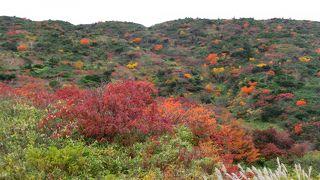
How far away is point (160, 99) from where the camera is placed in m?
25.0

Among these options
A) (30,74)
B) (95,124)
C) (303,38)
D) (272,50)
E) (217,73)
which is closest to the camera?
(95,124)

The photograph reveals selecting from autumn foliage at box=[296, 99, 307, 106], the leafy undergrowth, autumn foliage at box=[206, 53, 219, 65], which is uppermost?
the leafy undergrowth

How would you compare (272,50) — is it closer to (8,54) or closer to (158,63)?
(158,63)

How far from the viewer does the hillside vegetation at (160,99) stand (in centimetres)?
1136

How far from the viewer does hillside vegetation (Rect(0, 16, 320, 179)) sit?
11359 mm

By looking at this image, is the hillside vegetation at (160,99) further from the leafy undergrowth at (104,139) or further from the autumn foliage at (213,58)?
the autumn foliage at (213,58)

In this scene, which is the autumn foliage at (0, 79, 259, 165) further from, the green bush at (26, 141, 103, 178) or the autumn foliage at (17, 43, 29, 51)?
the autumn foliage at (17, 43, 29, 51)

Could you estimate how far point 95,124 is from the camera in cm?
1305

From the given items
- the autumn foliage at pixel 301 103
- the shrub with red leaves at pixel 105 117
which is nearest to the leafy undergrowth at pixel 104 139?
the shrub with red leaves at pixel 105 117

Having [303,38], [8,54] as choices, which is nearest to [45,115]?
[8,54]

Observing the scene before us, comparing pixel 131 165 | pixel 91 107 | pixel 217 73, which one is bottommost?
pixel 217 73

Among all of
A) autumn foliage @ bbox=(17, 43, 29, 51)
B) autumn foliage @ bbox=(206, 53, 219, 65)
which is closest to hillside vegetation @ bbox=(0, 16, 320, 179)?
autumn foliage @ bbox=(17, 43, 29, 51)

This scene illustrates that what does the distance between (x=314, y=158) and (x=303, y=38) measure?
4764cm

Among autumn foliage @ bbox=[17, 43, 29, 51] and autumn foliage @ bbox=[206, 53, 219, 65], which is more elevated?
autumn foliage @ bbox=[17, 43, 29, 51]
